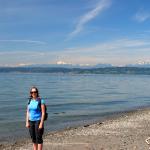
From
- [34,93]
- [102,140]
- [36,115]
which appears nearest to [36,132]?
[36,115]

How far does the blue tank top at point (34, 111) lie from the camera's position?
1216 cm

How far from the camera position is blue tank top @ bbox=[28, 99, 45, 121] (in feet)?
39.9

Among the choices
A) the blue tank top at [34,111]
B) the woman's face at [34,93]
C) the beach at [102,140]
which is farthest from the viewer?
the beach at [102,140]

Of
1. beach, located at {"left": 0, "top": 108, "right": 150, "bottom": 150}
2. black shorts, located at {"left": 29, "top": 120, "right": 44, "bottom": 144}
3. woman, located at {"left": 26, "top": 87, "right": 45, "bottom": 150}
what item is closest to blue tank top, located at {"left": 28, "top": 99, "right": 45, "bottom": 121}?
woman, located at {"left": 26, "top": 87, "right": 45, "bottom": 150}

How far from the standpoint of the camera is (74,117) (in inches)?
1259

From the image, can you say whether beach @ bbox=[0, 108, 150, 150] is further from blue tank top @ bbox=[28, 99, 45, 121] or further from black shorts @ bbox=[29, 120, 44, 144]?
blue tank top @ bbox=[28, 99, 45, 121]

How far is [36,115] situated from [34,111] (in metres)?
0.14

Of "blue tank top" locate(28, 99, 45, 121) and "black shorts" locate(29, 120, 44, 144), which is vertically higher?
"blue tank top" locate(28, 99, 45, 121)

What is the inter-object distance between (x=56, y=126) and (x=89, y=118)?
5.48 m

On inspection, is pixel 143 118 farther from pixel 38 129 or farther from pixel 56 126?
pixel 38 129

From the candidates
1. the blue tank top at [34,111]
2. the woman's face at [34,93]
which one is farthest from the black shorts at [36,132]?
the woman's face at [34,93]

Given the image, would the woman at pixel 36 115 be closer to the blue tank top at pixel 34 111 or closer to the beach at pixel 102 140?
the blue tank top at pixel 34 111

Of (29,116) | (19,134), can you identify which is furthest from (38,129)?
(19,134)

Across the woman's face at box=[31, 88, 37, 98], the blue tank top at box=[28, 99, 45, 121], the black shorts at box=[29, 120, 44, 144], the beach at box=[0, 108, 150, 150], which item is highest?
the woman's face at box=[31, 88, 37, 98]
